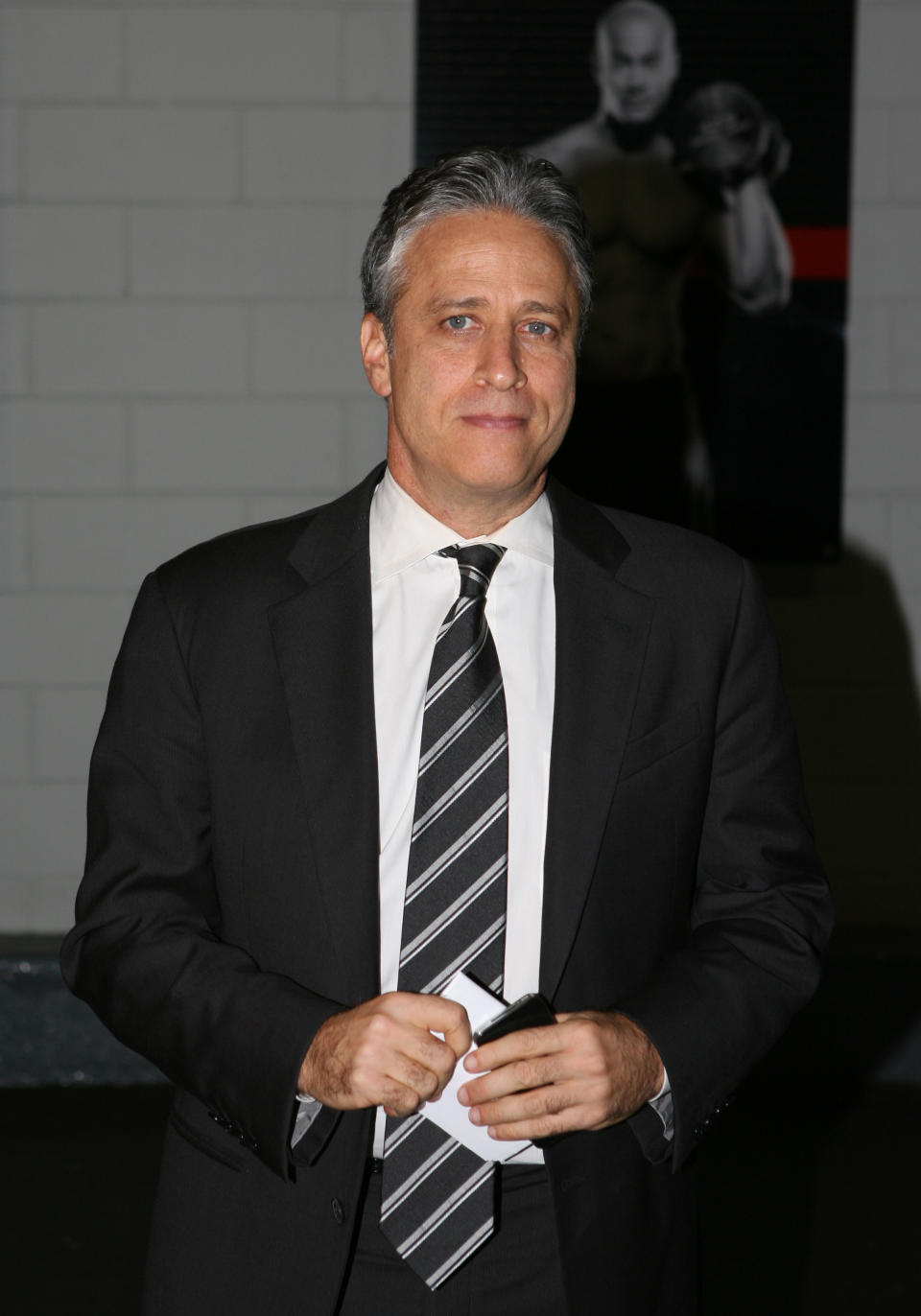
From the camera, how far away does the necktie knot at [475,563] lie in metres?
1.45

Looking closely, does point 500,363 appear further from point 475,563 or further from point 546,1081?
point 546,1081

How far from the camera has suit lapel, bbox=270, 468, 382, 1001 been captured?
1324mm

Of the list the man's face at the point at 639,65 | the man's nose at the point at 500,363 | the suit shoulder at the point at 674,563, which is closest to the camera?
the man's nose at the point at 500,363

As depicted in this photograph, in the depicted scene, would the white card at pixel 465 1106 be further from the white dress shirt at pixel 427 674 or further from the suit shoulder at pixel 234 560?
the suit shoulder at pixel 234 560

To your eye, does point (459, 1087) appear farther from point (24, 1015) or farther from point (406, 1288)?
point (24, 1015)

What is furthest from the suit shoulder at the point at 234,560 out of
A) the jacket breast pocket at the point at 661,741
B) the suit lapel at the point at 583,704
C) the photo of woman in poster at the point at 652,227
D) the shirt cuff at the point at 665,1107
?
the photo of woman in poster at the point at 652,227

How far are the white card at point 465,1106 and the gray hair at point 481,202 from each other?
2.27 feet

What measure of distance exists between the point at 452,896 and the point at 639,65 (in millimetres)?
2781

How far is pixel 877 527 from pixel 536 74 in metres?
1.41

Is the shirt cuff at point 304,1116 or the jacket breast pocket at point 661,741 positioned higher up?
the jacket breast pocket at point 661,741

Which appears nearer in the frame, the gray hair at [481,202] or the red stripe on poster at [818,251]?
the gray hair at [481,202]

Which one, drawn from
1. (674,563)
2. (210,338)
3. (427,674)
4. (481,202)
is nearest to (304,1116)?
(427,674)

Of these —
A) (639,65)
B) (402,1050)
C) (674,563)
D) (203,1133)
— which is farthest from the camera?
(639,65)

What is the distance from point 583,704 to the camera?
141cm
